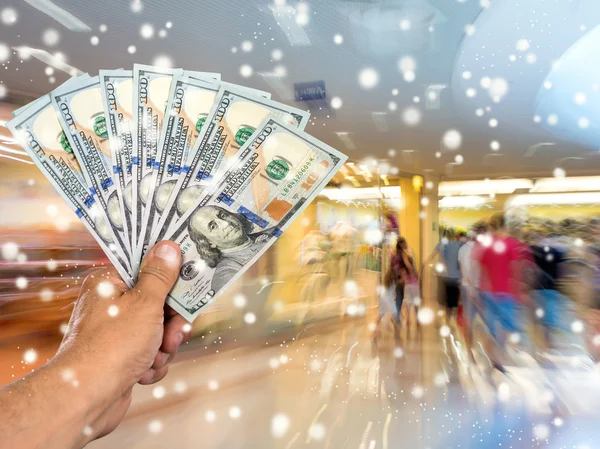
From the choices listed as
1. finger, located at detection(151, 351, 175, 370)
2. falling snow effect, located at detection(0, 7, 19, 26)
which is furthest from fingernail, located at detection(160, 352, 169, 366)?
falling snow effect, located at detection(0, 7, 19, 26)

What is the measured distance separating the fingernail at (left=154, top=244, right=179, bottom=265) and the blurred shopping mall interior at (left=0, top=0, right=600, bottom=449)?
1.12 meters

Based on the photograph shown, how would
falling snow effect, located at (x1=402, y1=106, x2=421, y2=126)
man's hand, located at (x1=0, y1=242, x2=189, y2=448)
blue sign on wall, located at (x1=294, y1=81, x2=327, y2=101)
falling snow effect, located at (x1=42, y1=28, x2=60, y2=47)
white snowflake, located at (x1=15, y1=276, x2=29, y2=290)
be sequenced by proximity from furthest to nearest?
1. falling snow effect, located at (x1=402, y1=106, x2=421, y2=126)
2. blue sign on wall, located at (x1=294, y1=81, x2=327, y2=101)
3. white snowflake, located at (x1=15, y1=276, x2=29, y2=290)
4. falling snow effect, located at (x1=42, y1=28, x2=60, y2=47)
5. man's hand, located at (x1=0, y1=242, x2=189, y2=448)

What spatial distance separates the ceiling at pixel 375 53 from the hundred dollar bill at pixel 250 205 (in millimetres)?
1057

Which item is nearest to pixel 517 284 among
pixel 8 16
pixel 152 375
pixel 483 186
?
pixel 483 186

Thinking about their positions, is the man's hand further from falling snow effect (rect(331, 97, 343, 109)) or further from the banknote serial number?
falling snow effect (rect(331, 97, 343, 109))

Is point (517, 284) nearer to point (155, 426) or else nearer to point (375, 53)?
point (375, 53)

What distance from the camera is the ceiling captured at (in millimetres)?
1727

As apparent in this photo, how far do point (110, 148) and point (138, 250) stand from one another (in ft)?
0.65

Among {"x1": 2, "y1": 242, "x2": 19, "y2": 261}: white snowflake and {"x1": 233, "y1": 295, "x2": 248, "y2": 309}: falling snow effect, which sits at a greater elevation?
{"x1": 2, "y1": 242, "x2": 19, "y2": 261}: white snowflake

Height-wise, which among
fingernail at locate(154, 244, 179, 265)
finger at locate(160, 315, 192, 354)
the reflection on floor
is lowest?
the reflection on floor

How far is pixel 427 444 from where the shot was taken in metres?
1.54

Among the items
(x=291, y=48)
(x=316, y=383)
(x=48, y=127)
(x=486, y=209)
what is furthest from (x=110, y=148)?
(x=486, y=209)

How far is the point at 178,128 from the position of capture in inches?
30.4

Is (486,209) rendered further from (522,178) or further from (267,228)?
(267,228)
